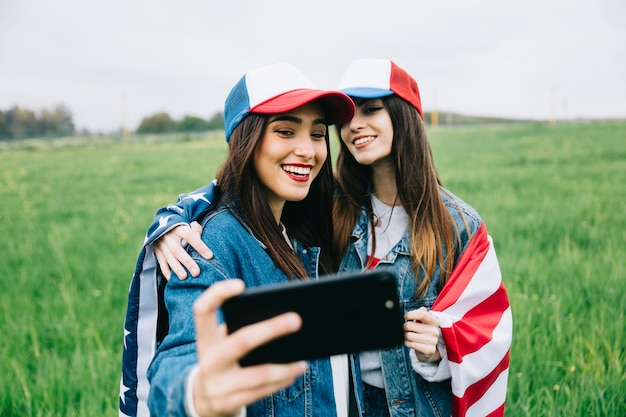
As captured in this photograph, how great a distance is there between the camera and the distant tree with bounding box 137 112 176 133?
44375 millimetres

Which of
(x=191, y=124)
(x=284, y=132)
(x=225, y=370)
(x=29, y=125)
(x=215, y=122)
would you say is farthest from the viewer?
(x=191, y=124)

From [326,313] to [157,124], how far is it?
48.1m

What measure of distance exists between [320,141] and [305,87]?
7.1 inches

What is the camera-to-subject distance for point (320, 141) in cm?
144

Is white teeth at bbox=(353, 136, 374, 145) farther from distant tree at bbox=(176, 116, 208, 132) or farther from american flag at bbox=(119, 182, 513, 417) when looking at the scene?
distant tree at bbox=(176, 116, 208, 132)

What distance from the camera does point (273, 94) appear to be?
129cm

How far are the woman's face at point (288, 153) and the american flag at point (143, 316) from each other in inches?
8.7

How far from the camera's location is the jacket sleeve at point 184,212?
4.14ft

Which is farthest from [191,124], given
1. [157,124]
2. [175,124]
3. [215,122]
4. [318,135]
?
[318,135]

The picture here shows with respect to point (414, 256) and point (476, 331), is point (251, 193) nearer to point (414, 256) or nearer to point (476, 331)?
point (414, 256)

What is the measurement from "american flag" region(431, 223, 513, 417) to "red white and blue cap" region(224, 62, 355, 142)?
2.16 feet

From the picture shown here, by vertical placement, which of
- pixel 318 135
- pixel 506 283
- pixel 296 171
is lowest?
pixel 506 283

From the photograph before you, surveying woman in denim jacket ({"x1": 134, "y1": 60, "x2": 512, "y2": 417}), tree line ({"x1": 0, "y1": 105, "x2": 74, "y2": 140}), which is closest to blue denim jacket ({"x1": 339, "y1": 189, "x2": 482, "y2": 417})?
woman in denim jacket ({"x1": 134, "y1": 60, "x2": 512, "y2": 417})

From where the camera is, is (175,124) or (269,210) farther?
(175,124)
